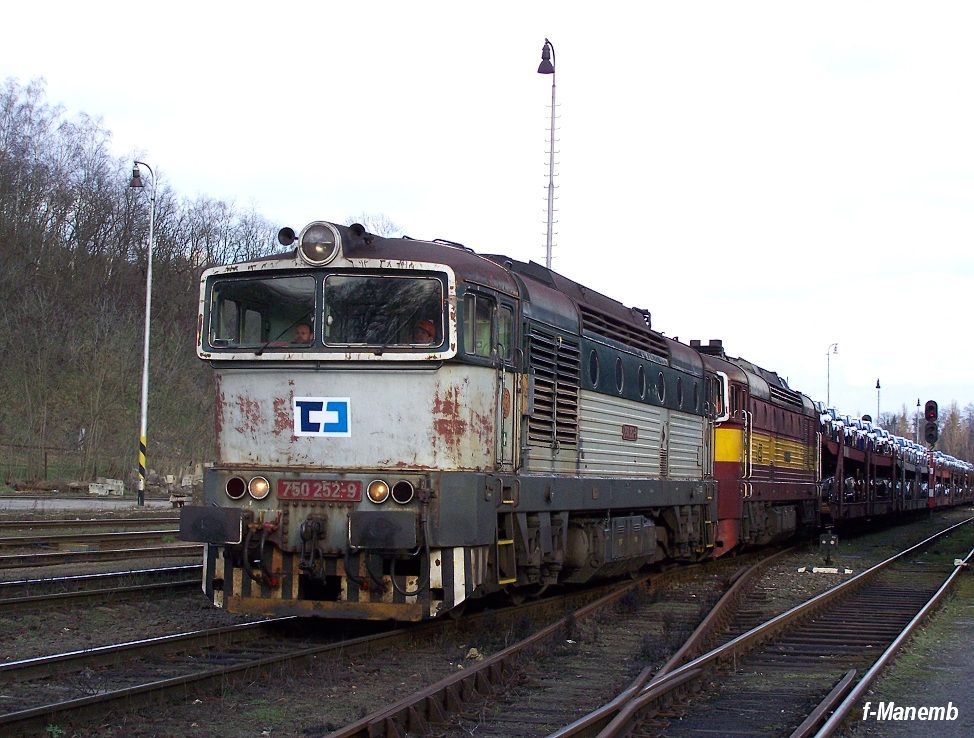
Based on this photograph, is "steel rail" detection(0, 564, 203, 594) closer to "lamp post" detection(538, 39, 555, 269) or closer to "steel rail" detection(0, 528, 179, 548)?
"steel rail" detection(0, 528, 179, 548)

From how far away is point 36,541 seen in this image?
18938 millimetres

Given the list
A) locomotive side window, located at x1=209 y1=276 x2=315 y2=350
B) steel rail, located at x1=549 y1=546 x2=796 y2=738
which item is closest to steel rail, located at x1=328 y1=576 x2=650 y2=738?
steel rail, located at x1=549 y1=546 x2=796 y2=738

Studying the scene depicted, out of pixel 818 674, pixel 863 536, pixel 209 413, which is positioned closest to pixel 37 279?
pixel 209 413

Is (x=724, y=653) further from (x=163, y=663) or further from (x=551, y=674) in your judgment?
(x=163, y=663)

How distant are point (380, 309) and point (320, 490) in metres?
1.67

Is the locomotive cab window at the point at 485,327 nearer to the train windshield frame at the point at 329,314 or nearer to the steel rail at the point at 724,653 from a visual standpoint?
the train windshield frame at the point at 329,314

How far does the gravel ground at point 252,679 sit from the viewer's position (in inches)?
284

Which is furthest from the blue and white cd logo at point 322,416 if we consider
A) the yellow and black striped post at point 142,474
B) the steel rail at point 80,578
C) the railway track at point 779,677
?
the yellow and black striped post at point 142,474

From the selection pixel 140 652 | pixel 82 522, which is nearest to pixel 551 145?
pixel 82 522

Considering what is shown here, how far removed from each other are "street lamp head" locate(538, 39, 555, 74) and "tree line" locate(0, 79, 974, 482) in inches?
656

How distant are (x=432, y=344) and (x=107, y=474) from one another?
31.8 metres

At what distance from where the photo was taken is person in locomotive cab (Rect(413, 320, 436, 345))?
32.3 ft

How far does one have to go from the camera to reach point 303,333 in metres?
10.1

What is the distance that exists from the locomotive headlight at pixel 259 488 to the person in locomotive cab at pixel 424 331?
6.01ft
